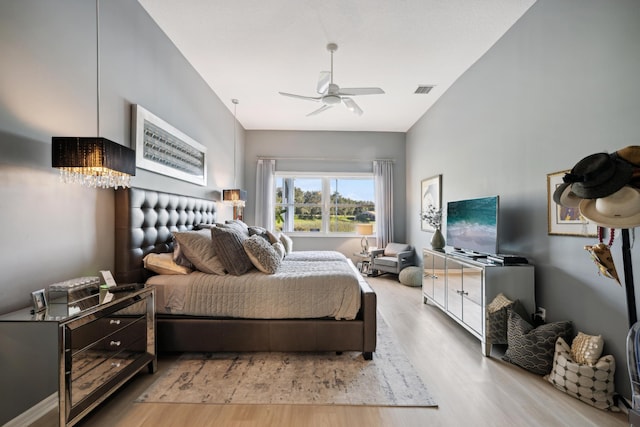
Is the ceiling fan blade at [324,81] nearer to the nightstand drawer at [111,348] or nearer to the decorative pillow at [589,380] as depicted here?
the nightstand drawer at [111,348]

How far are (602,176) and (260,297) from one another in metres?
2.27

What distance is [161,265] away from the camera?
252 cm

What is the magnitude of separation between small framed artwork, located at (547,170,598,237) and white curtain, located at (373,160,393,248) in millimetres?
3787

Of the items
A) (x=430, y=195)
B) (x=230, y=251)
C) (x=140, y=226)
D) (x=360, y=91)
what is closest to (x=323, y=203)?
(x=430, y=195)

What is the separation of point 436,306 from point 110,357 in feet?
11.4

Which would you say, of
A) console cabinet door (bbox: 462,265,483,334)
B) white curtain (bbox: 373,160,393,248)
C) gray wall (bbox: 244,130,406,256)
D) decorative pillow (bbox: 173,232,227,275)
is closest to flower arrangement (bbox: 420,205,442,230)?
white curtain (bbox: 373,160,393,248)

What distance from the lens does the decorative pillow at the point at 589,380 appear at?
73.0 inches

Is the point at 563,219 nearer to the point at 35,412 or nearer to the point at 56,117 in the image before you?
the point at 56,117

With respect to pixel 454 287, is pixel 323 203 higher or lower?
higher

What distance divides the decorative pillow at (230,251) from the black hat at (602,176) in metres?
2.35

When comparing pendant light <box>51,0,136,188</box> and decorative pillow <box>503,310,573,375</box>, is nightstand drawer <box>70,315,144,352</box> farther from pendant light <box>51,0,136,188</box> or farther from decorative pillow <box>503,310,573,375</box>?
decorative pillow <box>503,310,573,375</box>

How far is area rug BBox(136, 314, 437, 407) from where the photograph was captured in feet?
6.34

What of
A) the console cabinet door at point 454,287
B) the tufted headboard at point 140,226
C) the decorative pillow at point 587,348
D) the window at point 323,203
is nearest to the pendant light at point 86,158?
the tufted headboard at point 140,226

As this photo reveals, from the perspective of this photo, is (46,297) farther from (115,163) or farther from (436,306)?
(436,306)
